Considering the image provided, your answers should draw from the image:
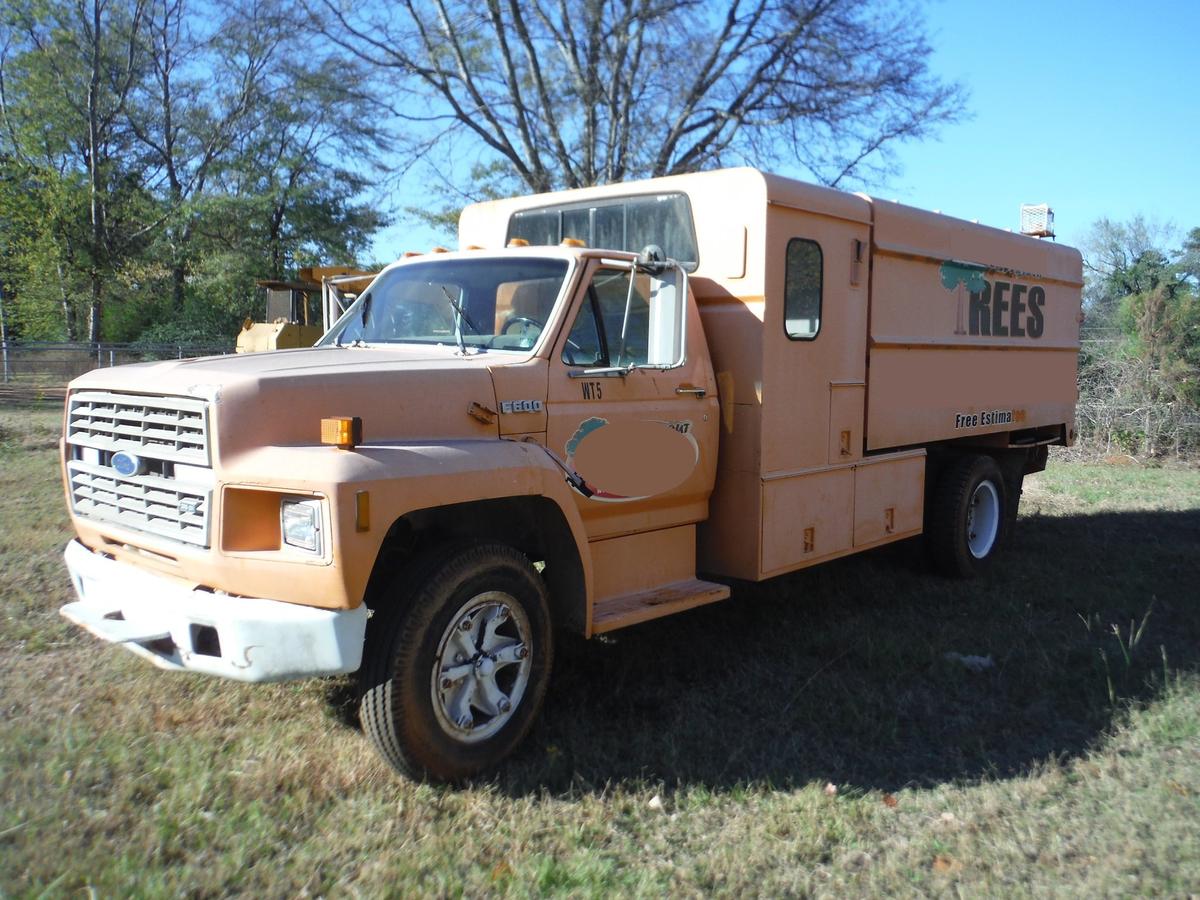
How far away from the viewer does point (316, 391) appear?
12.8ft

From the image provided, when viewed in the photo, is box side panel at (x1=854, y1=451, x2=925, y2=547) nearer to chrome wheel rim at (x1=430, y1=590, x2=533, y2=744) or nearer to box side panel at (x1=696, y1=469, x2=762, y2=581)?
box side panel at (x1=696, y1=469, x2=762, y2=581)

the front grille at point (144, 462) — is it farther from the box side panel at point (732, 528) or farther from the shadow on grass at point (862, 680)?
the box side panel at point (732, 528)

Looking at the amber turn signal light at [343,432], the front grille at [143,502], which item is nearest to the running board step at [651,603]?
the amber turn signal light at [343,432]

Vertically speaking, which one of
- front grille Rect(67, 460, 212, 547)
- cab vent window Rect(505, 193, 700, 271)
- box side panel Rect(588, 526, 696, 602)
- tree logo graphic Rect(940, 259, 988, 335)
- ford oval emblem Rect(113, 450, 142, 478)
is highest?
cab vent window Rect(505, 193, 700, 271)

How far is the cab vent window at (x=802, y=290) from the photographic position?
18.6 ft

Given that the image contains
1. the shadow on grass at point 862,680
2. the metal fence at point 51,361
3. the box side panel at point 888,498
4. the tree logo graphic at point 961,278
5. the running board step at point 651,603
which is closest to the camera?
the shadow on grass at point 862,680

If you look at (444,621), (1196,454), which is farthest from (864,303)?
(1196,454)

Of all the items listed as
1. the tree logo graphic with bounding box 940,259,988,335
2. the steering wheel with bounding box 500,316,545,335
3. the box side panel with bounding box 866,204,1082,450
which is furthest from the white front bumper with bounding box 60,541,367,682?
the tree logo graphic with bounding box 940,259,988,335

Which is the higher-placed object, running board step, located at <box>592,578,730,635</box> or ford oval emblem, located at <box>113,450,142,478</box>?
ford oval emblem, located at <box>113,450,142,478</box>

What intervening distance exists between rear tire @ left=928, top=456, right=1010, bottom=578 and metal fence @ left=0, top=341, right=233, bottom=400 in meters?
17.5

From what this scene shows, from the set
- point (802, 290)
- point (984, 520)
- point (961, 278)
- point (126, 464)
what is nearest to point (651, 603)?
point (802, 290)

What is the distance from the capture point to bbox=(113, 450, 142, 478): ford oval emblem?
161 inches

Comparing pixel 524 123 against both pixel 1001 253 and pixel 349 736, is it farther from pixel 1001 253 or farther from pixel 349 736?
pixel 349 736

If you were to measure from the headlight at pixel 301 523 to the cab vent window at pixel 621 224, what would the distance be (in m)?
2.91
